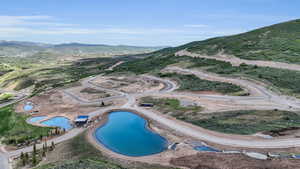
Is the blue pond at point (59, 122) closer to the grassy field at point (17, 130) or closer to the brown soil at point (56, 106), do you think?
the brown soil at point (56, 106)

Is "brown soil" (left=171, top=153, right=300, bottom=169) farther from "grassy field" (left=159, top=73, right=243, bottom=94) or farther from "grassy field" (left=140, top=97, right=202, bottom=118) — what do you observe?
"grassy field" (left=159, top=73, right=243, bottom=94)

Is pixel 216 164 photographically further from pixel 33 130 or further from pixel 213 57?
pixel 213 57

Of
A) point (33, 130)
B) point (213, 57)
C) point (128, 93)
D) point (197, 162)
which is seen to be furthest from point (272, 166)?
point (213, 57)

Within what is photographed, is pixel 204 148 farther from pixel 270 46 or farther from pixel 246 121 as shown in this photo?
pixel 270 46

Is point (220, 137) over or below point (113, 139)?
over

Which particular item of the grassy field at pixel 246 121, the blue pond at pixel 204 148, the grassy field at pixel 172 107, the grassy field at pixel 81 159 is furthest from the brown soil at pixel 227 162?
the grassy field at pixel 172 107

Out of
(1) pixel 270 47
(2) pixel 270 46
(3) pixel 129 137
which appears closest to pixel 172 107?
(3) pixel 129 137

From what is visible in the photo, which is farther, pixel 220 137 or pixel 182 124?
pixel 182 124
